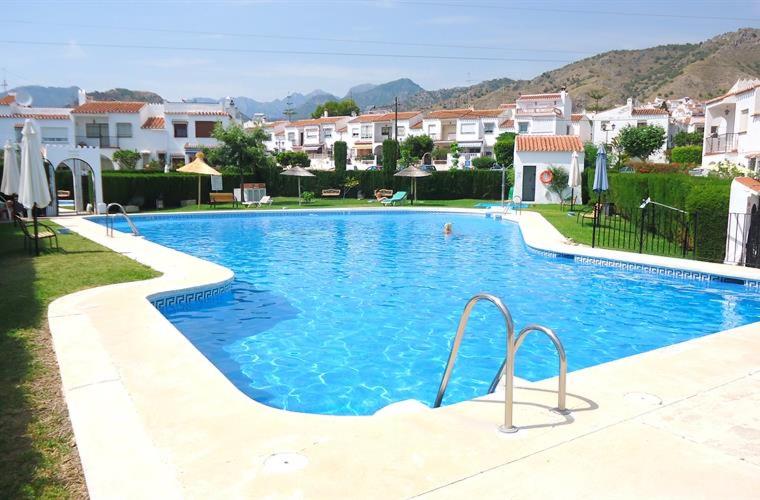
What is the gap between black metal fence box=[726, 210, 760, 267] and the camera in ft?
40.5

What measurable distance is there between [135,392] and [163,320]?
2.69 meters

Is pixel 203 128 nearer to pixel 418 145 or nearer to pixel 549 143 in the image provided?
pixel 418 145

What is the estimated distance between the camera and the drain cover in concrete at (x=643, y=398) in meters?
5.16

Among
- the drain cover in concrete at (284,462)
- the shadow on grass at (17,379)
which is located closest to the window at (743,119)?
the shadow on grass at (17,379)

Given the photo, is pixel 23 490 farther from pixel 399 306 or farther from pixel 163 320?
pixel 399 306

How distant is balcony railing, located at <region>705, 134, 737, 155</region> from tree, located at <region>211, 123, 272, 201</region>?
25653 millimetres

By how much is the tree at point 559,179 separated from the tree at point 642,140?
3593 centimetres

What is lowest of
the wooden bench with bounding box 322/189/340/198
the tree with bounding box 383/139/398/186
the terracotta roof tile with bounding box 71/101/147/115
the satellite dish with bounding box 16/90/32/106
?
the wooden bench with bounding box 322/189/340/198

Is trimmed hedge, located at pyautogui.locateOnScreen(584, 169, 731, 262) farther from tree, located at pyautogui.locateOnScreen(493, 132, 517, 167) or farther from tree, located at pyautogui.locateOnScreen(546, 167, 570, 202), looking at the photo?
tree, located at pyautogui.locateOnScreen(493, 132, 517, 167)

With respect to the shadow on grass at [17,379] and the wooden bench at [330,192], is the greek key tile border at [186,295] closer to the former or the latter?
the shadow on grass at [17,379]

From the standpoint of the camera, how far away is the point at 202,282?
1052cm

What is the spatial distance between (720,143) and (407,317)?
31993 millimetres

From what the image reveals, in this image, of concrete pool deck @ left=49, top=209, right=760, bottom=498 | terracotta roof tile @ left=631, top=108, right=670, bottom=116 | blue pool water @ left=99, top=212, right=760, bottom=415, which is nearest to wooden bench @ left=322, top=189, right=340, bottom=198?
blue pool water @ left=99, top=212, right=760, bottom=415

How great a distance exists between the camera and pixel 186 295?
10.0m
